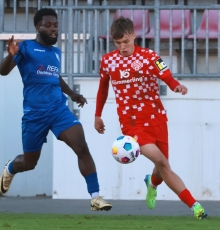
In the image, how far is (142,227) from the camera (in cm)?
772

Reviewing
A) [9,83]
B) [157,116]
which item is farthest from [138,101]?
[9,83]

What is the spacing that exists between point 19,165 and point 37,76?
1.01m

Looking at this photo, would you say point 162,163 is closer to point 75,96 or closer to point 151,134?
point 151,134

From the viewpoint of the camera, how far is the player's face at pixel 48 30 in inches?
350

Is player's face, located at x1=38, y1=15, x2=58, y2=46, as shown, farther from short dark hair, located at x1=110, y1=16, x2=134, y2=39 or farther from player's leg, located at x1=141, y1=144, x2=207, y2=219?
player's leg, located at x1=141, y1=144, x2=207, y2=219

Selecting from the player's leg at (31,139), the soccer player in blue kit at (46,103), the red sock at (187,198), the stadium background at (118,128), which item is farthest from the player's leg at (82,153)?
the stadium background at (118,128)

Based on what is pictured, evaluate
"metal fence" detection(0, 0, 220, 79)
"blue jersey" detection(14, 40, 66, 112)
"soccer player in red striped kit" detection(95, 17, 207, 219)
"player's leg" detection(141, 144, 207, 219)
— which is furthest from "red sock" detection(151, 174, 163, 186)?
"metal fence" detection(0, 0, 220, 79)

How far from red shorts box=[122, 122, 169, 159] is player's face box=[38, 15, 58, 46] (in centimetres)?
120

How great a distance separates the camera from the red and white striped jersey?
869 cm

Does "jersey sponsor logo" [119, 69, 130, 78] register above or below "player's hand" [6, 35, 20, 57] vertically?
below

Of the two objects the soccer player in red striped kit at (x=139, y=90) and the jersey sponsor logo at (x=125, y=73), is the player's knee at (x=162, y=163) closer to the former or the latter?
the soccer player in red striped kit at (x=139, y=90)

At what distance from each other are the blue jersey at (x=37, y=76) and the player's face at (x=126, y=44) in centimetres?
73

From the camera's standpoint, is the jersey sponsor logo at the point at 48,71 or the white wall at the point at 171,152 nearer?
the jersey sponsor logo at the point at 48,71

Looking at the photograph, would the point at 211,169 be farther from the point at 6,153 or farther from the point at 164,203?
the point at 6,153
